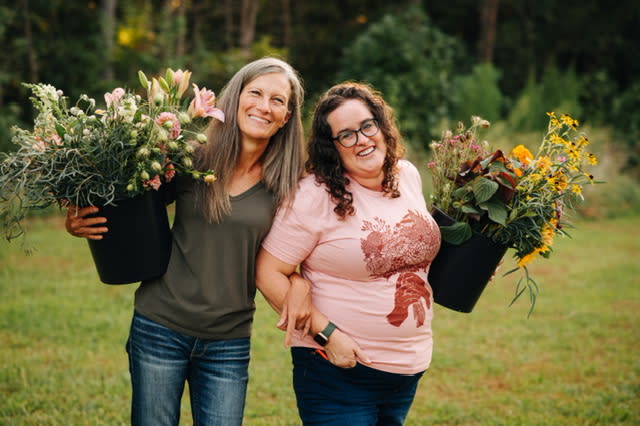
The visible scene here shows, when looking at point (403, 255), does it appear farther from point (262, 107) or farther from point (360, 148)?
point (262, 107)

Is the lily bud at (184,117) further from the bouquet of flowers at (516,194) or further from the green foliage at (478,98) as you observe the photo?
the green foliage at (478,98)

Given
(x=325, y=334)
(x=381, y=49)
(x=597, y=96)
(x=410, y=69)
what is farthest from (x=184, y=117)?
(x=597, y=96)

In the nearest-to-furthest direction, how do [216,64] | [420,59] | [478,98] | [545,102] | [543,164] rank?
1. [543,164]
2. [420,59]
3. [478,98]
4. [216,64]
5. [545,102]

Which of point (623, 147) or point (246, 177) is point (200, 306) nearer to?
point (246, 177)

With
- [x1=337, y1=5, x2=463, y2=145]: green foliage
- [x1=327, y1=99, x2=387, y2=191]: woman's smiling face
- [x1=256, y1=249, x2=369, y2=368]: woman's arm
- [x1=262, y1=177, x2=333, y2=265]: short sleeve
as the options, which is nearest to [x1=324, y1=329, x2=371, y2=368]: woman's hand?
[x1=256, y1=249, x2=369, y2=368]: woman's arm

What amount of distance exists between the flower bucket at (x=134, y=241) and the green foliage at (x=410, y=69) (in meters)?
9.65

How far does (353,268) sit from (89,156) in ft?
3.48

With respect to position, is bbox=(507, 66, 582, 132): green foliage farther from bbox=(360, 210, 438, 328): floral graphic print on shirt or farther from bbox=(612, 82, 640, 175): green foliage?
bbox=(360, 210, 438, 328): floral graphic print on shirt

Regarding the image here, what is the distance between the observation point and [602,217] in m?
11.4

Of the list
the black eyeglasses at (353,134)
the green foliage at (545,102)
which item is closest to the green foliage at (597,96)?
the green foliage at (545,102)

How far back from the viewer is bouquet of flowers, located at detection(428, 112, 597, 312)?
2494 mm

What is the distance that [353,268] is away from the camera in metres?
2.29

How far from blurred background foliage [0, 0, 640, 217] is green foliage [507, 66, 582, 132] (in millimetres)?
34

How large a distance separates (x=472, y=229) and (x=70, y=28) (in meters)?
12.8
